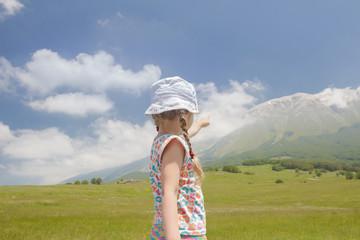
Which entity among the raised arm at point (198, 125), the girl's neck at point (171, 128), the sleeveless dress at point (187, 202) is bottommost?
the sleeveless dress at point (187, 202)

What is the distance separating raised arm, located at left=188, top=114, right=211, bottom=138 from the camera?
3984 millimetres

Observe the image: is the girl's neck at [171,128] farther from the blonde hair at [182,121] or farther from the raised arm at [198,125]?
the raised arm at [198,125]

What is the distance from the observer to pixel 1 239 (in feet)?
32.3

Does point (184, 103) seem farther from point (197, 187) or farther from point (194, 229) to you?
point (194, 229)

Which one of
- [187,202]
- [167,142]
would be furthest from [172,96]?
[187,202]

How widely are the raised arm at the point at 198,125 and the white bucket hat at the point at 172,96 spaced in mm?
1068

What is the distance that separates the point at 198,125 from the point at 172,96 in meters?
1.39

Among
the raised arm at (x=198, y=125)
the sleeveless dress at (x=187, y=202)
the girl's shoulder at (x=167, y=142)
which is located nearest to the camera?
the girl's shoulder at (x=167, y=142)

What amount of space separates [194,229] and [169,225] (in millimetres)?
505

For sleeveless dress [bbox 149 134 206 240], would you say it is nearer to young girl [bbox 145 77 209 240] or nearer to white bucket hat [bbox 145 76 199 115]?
young girl [bbox 145 77 209 240]

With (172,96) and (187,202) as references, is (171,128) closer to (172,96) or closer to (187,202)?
(172,96)

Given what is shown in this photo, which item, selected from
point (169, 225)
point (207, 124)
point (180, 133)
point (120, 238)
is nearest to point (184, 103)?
point (180, 133)

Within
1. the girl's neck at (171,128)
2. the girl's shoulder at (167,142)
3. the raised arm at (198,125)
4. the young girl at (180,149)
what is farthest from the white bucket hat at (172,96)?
the raised arm at (198,125)

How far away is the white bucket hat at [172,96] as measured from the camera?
2.81 metres
